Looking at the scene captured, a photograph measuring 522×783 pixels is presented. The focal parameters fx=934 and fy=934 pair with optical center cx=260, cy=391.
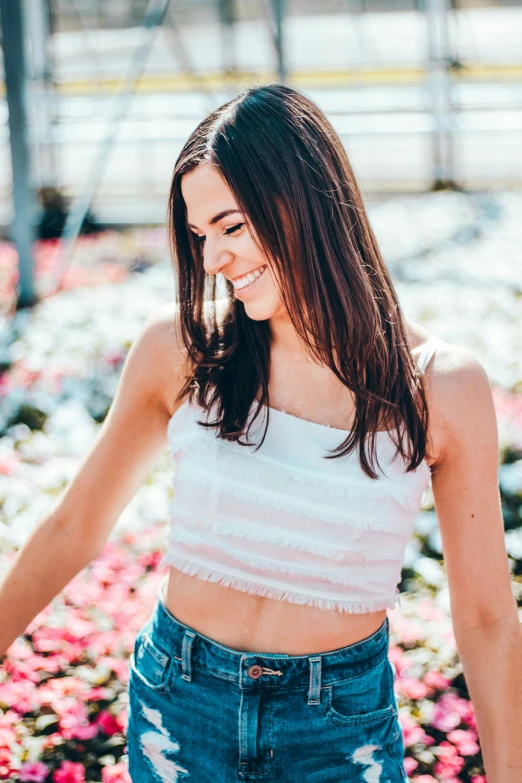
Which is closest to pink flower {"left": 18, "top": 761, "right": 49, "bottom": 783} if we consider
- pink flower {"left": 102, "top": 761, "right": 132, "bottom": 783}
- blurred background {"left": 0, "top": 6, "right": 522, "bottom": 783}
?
blurred background {"left": 0, "top": 6, "right": 522, "bottom": 783}

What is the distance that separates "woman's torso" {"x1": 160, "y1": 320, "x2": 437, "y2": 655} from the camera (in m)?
1.47

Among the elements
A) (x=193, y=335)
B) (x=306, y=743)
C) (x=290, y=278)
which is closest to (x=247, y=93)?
(x=290, y=278)

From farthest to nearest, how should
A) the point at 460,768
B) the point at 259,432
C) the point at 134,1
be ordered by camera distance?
the point at 134,1, the point at 460,768, the point at 259,432

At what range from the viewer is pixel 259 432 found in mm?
1561

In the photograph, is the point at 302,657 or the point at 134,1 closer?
the point at 302,657

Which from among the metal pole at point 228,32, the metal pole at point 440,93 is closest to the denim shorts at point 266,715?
the metal pole at point 440,93

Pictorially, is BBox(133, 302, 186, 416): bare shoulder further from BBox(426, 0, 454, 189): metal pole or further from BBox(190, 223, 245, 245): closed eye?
BBox(426, 0, 454, 189): metal pole

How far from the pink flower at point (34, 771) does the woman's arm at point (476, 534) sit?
129 cm

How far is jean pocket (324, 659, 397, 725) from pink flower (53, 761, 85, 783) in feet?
3.68

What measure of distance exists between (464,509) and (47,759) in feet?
4.79

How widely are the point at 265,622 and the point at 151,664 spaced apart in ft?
0.68

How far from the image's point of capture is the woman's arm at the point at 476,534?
1449 mm

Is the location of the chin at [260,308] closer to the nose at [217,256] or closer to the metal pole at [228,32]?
the nose at [217,256]

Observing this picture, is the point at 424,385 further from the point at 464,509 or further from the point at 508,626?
the point at 508,626
